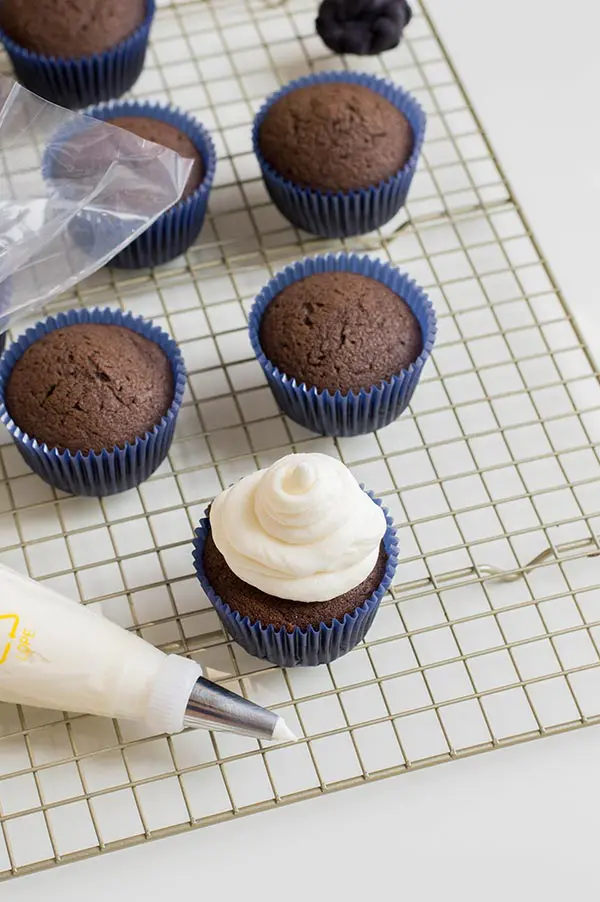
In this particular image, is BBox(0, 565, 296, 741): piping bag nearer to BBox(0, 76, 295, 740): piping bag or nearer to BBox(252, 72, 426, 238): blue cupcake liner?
BBox(0, 76, 295, 740): piping bag

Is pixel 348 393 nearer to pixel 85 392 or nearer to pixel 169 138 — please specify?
pixel 85 392

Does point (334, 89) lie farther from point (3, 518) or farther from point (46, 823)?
point (46, 823)

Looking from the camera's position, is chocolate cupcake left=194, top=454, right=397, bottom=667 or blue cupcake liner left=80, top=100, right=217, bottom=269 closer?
chocolate cupcake left=194, top=454, right=397, bottom=667

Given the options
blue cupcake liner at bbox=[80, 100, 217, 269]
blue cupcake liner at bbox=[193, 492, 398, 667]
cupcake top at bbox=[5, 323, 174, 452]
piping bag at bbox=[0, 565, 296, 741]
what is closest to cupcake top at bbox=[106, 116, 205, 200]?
blue cupcake liner at bbox=[80, 100, 217, 269]

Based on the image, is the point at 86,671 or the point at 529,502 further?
the point at 529,502

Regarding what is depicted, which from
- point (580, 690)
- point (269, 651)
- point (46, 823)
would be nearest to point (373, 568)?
point (269, 651)

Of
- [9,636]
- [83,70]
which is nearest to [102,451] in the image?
[9,636]
